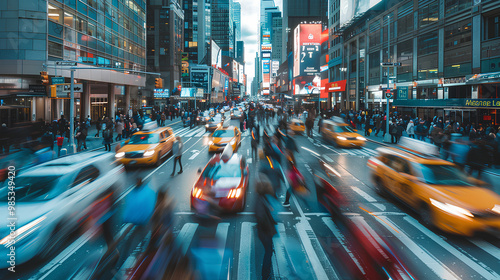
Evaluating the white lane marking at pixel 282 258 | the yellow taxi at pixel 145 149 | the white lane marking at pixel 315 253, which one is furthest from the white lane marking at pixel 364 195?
the yellow taxi at pixel 145 149

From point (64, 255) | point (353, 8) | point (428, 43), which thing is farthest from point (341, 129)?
point (353, 8)

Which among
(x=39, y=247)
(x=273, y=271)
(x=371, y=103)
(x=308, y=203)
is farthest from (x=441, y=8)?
(x=39, y=247)

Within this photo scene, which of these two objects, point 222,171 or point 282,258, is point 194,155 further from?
point 282,258

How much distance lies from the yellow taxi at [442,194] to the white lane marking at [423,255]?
0.90 metres

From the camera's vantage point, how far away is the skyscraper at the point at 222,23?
190 metres

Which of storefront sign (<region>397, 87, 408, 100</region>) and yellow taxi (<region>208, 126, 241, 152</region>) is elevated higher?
storefront sign (<region>397, 87, 408, 100</region>)

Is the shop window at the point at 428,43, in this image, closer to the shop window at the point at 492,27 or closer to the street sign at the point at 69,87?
the shop window at the point at 492,27

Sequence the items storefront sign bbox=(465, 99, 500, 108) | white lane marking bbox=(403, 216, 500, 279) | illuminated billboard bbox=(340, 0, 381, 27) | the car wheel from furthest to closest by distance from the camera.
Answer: illuminated billboard bbox=(340, 0, 381, 27) < storefront sign bbox=(465, 99, 500, 108) < the car wheel < white lane marking bbox=(403, 216, 500, 279)

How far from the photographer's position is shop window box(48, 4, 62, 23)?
94.4 feet

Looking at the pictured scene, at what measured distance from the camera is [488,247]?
273 inches

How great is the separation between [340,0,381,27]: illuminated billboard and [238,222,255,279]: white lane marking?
48.7m

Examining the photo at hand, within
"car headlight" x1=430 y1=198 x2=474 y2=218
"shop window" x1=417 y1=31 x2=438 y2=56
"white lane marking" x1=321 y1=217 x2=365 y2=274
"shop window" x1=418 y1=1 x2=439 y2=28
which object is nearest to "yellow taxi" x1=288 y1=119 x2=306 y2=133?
"shop window" x1=417 y1=31 x2=438 y2=56

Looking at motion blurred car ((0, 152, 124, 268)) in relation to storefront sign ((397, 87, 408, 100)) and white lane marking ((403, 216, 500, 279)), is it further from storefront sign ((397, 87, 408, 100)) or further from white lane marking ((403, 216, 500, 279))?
storefront sign ((397, 87, 408, 100))

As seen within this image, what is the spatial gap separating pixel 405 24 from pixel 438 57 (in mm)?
9220
